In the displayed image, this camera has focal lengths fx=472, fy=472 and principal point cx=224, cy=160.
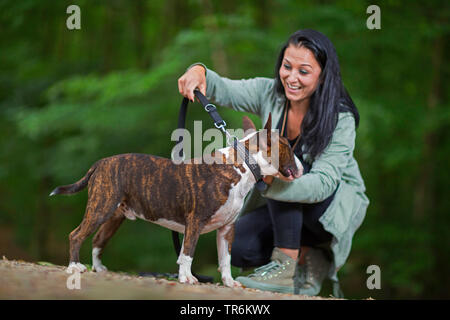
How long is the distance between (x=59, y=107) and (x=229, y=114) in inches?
130

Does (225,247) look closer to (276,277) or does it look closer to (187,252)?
(187,252)

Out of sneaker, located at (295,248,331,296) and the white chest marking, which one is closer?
the white chest marking

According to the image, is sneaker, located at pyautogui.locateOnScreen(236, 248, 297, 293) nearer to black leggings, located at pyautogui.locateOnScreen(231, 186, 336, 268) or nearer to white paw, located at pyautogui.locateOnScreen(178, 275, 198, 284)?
black leggings, located at pyautogui.locateOnScreen(231, 186, 336, 268)

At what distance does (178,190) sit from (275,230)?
1.25 m

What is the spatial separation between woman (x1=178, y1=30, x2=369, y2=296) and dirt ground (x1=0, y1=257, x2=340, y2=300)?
0.75 meters

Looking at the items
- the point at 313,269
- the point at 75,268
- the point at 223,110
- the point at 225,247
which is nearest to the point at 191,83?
the point at 225,247

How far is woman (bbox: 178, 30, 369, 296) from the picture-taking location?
12.0 feet

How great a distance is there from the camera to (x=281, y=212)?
3.93m

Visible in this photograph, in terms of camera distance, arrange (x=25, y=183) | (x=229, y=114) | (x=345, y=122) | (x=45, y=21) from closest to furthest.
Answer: (x=345, y=122) → (x=229, y=114) → (x=45, y=21) → (x=25, y=183)

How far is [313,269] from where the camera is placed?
4.59 meters

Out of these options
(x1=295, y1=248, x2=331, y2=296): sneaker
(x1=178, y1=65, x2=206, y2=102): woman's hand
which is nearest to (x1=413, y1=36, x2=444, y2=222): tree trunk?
(x1=295, y1=248, x2=331, y2=296): sneaker

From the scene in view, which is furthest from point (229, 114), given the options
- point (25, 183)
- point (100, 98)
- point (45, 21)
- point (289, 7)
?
point (25, 183)

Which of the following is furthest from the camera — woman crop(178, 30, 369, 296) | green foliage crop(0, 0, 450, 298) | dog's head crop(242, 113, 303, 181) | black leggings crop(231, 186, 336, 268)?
green foliage crop(0, 0, 450, 298)

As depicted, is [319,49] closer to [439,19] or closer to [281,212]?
[281,212]
